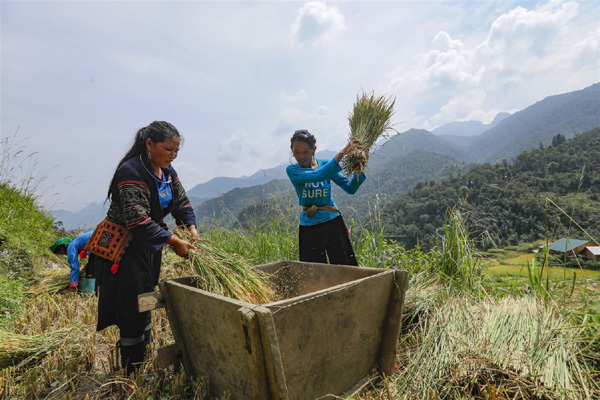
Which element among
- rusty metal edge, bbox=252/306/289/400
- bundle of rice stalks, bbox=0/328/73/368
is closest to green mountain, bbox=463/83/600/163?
rusty metal edge, bbox=252/306/289/400

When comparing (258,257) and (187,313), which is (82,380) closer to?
(187,313)

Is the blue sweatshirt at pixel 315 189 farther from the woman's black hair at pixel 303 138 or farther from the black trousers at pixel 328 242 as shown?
the woman's black hair at pixel 303 138

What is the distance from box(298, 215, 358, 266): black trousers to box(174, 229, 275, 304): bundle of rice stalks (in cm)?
87

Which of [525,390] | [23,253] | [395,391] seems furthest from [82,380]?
[23,253]

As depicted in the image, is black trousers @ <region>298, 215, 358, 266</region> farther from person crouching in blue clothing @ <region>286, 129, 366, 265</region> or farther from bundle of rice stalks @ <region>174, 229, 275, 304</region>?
bundle of rice stalks @ <region>174, 229, 275, 304</region>

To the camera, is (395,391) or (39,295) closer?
(395,391)

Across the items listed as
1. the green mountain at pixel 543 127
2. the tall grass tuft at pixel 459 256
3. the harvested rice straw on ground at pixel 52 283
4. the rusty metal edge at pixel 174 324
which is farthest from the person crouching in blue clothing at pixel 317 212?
the green mountain at pixel 543 127

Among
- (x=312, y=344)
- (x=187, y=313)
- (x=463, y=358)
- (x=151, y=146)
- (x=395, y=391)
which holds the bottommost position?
(x=395, y=391)

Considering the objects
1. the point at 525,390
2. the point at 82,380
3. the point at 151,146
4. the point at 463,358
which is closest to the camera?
the point at 525,390

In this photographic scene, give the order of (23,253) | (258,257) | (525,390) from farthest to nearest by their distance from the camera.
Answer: (23,253) → (258,257) → (525,390)

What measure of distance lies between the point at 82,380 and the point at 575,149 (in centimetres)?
4679

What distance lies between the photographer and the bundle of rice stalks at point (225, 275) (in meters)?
1.95

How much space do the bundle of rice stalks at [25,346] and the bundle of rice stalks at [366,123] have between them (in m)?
2.65

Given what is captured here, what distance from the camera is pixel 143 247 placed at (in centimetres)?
211
